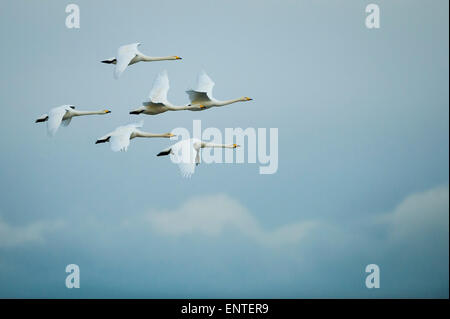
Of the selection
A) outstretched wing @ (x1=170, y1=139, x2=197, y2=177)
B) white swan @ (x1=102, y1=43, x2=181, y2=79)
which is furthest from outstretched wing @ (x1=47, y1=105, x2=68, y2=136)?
outstretched wing @ (x1=170, y1=139, x2=197, y2=177)

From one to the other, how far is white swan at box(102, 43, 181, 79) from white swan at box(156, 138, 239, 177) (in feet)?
5.40

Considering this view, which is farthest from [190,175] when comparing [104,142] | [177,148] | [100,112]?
[100,112]

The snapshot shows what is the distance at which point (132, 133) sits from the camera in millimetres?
20375

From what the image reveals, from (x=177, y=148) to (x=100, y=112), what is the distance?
9.14ft

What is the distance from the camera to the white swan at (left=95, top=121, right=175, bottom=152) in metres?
18.4

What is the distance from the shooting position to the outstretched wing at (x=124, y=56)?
61.0 feet

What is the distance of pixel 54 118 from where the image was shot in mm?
19078

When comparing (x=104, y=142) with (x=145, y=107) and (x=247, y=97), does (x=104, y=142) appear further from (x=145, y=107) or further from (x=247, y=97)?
(x=247, y=97)

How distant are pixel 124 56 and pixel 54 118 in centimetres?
168

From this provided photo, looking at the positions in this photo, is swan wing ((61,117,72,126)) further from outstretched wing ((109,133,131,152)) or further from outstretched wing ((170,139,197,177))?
outstretched wing ((170,139,197,177))

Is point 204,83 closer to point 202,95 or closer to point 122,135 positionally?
point 202,95

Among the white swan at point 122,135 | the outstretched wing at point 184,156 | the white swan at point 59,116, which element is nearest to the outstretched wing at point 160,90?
the white swan at point 122,135

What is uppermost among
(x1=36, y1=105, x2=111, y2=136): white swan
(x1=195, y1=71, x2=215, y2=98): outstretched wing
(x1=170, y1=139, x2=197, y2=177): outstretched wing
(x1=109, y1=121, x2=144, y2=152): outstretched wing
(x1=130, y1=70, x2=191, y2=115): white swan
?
(x1=195, y1=71, x2=215, y2=98): outstretched wing

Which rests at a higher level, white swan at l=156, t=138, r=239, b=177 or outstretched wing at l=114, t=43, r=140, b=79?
outstretched wing at l=114, t=43, r=140, b=79
